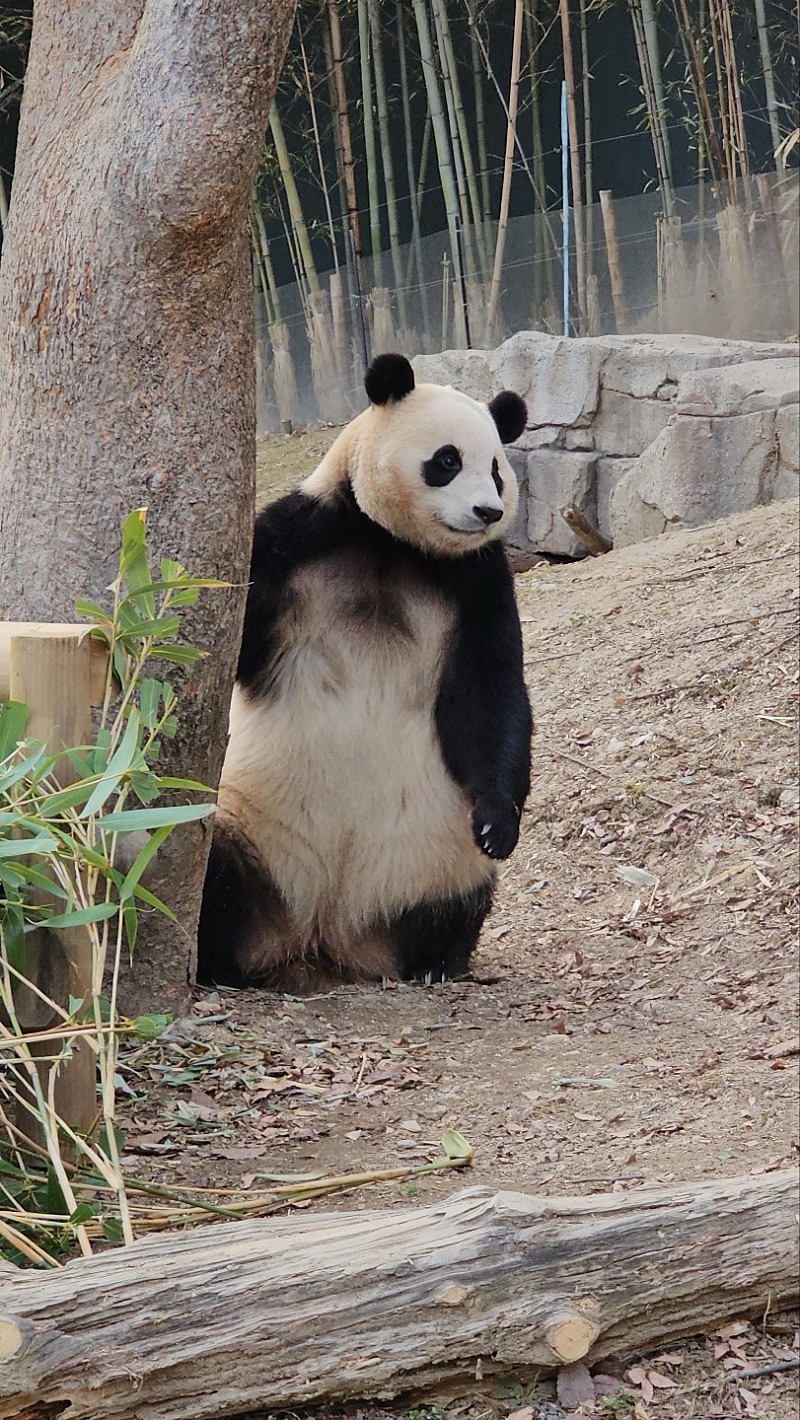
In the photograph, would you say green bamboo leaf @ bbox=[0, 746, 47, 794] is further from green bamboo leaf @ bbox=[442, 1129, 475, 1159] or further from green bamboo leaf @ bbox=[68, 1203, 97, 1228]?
green bamboo leaf @ bbox=[442, 1129, 475, 1159]

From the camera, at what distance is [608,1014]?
12.2ft

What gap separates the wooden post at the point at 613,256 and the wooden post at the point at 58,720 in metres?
8.52

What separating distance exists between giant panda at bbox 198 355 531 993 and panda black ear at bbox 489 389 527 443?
7.4 inches

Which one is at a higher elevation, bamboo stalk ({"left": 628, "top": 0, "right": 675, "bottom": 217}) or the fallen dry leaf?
bamboo stalk ({"left": 628, "top": 0, "right": 675, "bottom": 217})

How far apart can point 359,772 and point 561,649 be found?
112 inches

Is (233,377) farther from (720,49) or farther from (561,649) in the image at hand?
(720,49)

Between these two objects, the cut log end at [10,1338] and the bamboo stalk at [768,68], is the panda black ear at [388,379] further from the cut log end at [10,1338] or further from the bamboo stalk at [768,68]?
the bamboo stalk at [768,68]

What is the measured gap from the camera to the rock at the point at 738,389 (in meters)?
7.95

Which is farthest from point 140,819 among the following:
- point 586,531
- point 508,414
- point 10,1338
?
point 586,531

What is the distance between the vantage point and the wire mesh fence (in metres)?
9.84

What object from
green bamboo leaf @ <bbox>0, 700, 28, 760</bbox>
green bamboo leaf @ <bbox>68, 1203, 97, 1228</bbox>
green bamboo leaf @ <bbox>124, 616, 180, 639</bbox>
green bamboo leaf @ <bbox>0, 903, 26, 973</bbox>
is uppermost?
green bamboo leaf @ <bbox>124, 616, 180, 639</bbox>

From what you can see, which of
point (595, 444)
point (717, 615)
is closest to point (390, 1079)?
point (717, 615)

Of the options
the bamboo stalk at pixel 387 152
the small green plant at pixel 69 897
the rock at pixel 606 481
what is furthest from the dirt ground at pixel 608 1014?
the bamboo stalk at pixel 387 152

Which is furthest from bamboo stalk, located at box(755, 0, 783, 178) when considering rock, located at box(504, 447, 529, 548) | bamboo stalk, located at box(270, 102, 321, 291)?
bamboo stalk, located at box(270, 102, 321, 291)
